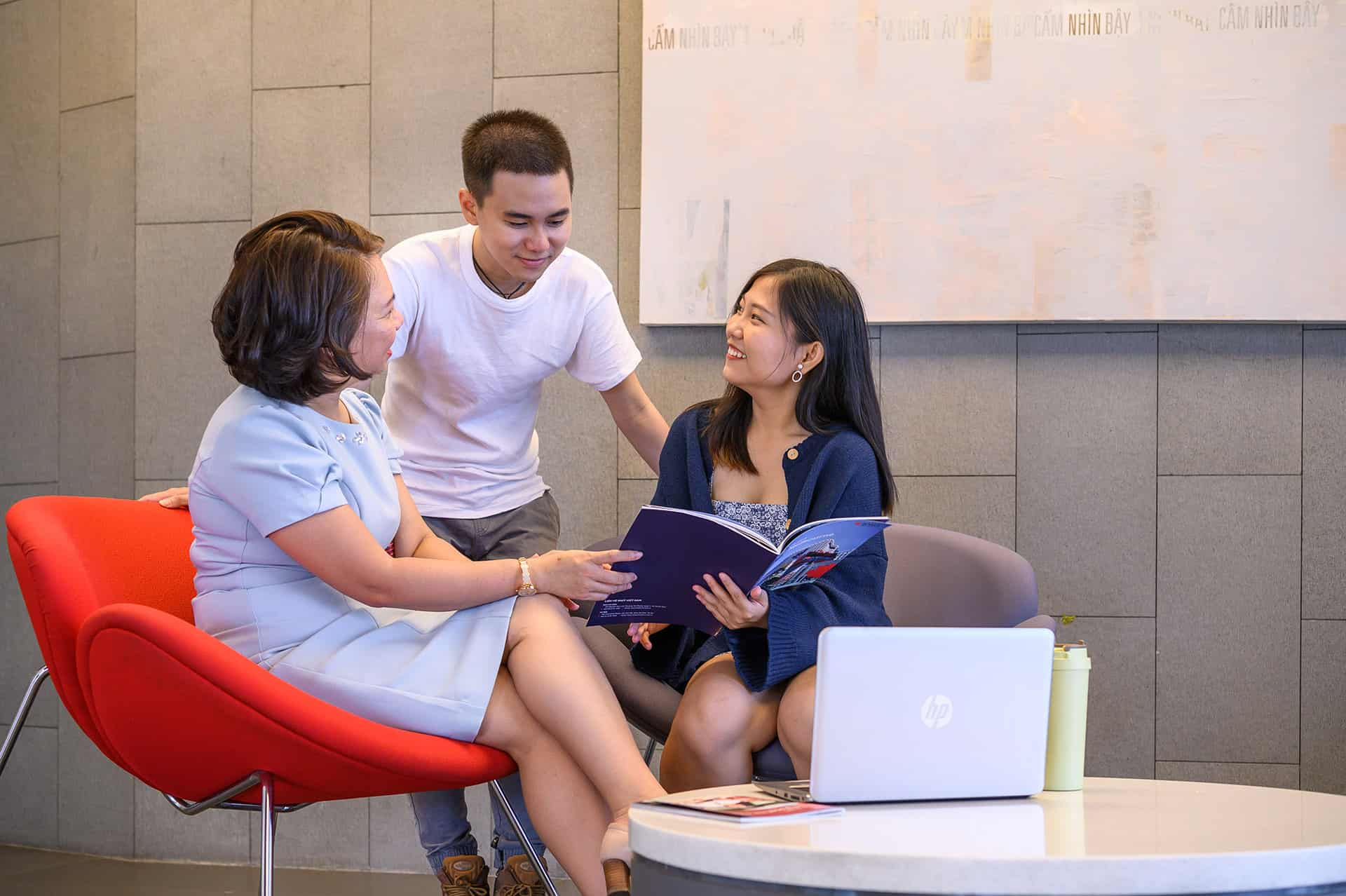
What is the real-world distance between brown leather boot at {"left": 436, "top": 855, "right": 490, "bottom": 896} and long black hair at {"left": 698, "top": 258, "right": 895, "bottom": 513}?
92 centimetres

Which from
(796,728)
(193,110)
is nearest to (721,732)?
(796,728)

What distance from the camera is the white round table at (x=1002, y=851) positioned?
104 centimetres

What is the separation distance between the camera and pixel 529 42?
10.3ft

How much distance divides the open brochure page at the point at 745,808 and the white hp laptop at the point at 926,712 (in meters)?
0.04

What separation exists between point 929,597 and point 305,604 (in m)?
1.19

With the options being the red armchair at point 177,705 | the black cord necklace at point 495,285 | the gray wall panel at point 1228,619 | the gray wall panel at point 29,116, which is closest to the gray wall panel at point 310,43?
the gray wall panel at point 29,116

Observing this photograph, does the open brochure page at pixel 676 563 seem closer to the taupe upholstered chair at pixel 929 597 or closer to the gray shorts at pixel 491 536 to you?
the taupe upholstered chair at pixel 929 597

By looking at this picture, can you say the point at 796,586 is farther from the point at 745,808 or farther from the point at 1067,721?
the point at 745,808

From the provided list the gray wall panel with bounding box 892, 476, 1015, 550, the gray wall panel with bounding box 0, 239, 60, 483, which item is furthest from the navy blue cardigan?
the gray wall panel with bounding box 0, 239, 60, 483

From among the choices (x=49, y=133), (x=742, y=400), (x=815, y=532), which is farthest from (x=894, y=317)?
(x=49, y=133)

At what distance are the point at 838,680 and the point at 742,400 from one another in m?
1.02

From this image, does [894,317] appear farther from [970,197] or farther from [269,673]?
[269,673]

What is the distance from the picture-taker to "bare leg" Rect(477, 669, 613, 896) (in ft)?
5.79

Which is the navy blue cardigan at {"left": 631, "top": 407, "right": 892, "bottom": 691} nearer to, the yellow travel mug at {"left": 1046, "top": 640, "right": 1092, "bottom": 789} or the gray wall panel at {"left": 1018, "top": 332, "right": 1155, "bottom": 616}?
the yellow travel mug at {"left": 1046, "top": 640, "right": 1092, "bottom": 789}
